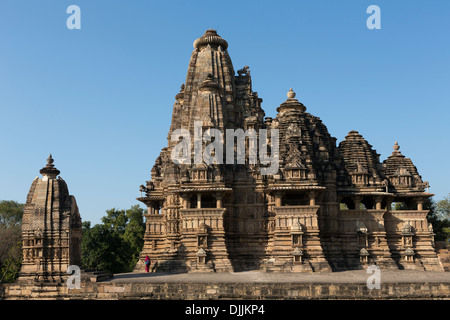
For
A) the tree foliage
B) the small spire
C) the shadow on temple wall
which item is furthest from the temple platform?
the tree foliage

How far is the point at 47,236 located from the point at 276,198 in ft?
46.5

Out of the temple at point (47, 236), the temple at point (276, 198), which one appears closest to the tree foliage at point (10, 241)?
the temple at point (276, 198)

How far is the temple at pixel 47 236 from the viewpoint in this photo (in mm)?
22875

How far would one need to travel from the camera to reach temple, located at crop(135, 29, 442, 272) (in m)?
30.2

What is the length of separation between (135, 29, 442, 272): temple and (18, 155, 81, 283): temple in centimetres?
864

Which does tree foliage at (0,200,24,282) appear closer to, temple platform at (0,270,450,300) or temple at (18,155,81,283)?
temple at (18,155,81,283)

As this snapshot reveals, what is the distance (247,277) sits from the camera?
26594mm

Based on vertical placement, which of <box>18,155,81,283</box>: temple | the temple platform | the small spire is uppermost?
the small spire

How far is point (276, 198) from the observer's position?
31.1 m

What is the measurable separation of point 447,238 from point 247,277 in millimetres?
27679

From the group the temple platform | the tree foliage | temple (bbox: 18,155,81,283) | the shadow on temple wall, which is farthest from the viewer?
the tree foliage

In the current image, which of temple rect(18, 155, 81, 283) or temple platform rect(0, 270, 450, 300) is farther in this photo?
temple rect(18, 155, 81, 283)
